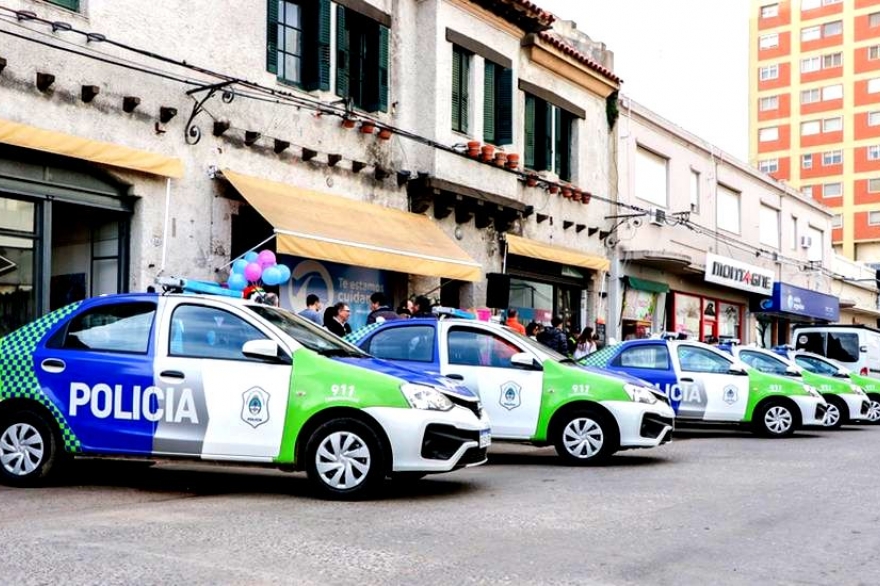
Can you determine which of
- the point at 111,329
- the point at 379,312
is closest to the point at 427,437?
the point at 111,329

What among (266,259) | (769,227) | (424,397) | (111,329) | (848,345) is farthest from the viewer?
(769,227)

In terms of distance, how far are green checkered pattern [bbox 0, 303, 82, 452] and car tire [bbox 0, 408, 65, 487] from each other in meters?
0.12

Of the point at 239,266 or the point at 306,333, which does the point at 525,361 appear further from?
the point at 239,266

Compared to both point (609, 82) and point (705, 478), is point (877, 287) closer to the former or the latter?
point (609, 82)

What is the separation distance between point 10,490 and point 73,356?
1.21 meters

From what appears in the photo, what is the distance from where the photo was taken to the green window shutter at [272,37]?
54.3 ft

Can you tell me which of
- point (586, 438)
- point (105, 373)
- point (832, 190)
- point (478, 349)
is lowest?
point (586, 438)

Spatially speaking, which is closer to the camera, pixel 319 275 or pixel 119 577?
pixel 119 577

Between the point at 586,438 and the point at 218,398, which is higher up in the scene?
the point at 218,398

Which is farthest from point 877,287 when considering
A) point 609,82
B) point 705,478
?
point 705,478

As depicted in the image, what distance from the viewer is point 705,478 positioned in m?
10.4

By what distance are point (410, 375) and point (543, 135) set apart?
16.5 meters

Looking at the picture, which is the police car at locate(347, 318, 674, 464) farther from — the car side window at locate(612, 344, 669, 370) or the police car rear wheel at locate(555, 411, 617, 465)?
the car side window at locate(612, 344, 669, 370)

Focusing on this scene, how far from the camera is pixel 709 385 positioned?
51.4 ft
